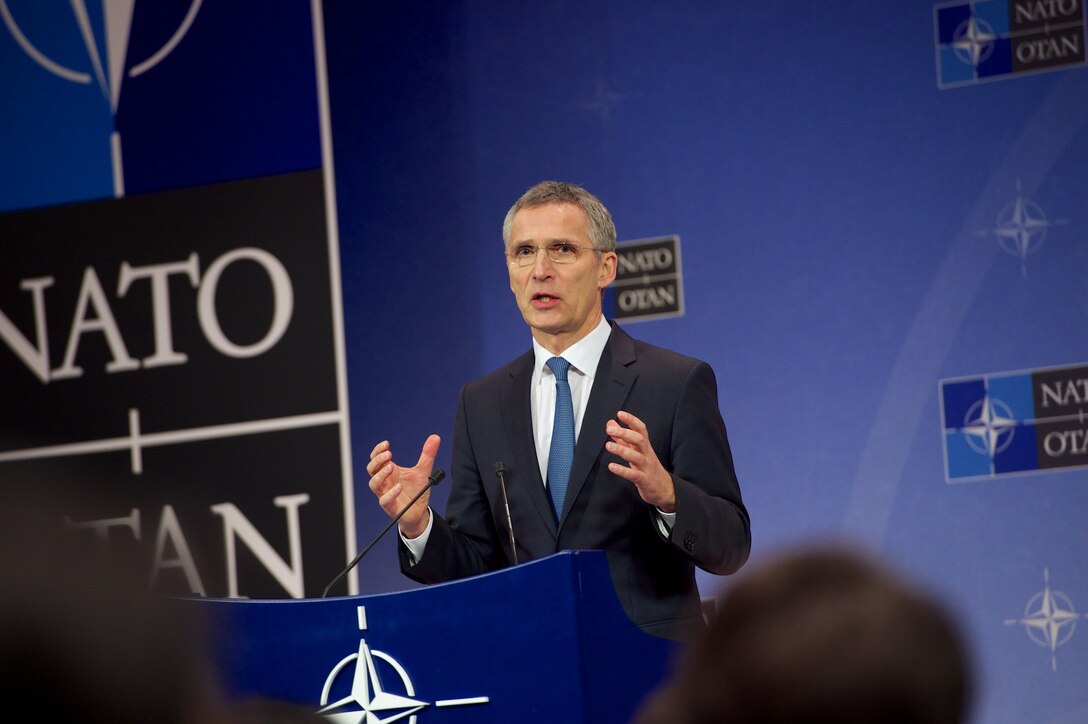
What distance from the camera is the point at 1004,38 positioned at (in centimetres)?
400

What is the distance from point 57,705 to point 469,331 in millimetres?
3884

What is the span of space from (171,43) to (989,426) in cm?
304

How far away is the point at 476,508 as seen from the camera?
2875mm

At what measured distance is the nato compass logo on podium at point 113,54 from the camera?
487 cm

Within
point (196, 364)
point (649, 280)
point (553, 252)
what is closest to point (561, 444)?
point (553, 252)

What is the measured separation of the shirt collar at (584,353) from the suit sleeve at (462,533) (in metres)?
0.19

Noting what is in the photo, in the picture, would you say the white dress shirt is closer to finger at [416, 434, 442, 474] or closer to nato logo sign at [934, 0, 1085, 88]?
finger at [416, 434, 442, 474]

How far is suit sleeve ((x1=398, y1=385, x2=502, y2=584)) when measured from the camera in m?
2.63

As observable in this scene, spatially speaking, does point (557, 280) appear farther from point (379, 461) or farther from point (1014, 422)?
point (1014, 422)

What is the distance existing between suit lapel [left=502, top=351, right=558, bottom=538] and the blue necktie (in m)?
0.03

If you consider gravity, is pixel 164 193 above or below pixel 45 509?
above

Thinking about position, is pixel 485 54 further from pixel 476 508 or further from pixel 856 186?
pixel 476 508

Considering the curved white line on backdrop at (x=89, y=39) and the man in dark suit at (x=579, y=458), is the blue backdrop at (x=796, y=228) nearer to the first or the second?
the curved white line on backdrop at (x=89, y=39)

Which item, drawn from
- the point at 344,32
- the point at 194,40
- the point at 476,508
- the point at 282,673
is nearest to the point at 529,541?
the point at 476,508
